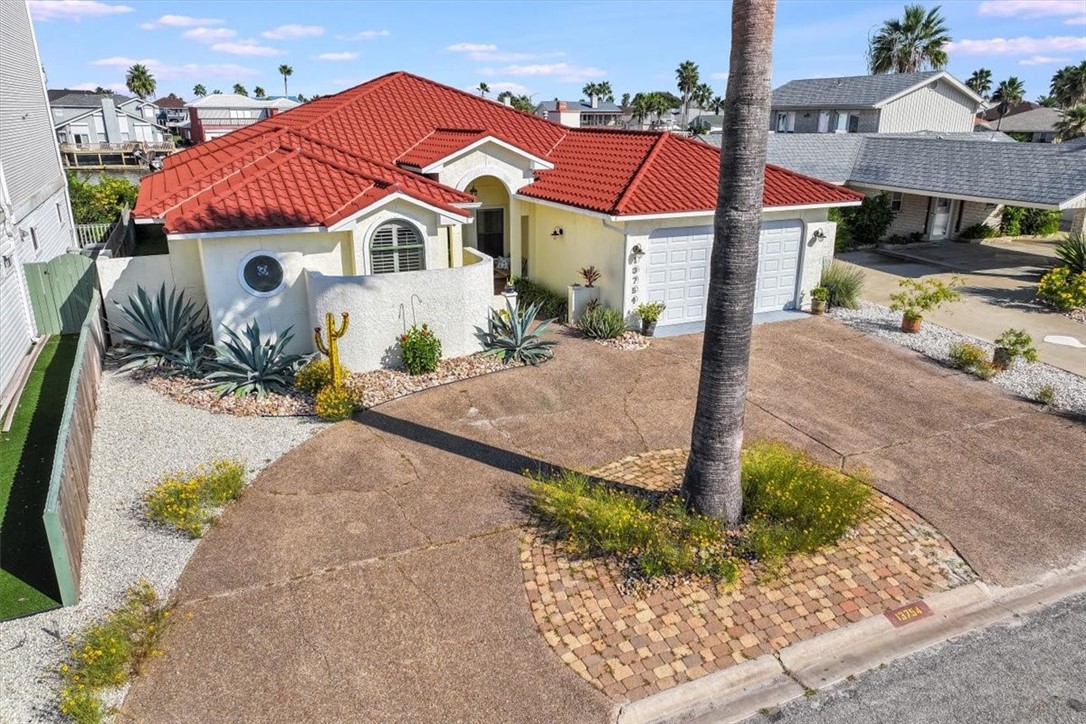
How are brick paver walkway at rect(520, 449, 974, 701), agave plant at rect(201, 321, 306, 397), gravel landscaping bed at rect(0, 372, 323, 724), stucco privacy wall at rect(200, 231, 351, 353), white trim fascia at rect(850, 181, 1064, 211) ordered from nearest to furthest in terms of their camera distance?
gravel landscaping bed at rect(0, 372, 323, 724) < brick paver walkway at rect(520, 449, 974, 701) < agave plant at rect(201, 321, 306, 397) < stucco privacy wall at rect(200, 231, 351, 353) < white trim fascia at rect(850, 181, 1064, 211)

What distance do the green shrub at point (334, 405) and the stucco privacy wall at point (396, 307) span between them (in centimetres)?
151

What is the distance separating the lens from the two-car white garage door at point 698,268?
670 inches

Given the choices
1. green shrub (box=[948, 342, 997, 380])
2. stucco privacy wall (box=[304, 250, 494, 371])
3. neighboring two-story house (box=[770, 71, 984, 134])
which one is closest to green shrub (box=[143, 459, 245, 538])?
stucco privacy wall (box=[304, 250, 494, 371])

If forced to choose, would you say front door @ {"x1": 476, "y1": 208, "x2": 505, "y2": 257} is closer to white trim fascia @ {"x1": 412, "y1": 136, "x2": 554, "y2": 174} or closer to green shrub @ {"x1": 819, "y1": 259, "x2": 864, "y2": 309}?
white trim fascia @ {"x1": 412, "y1": 136, "x2": 554, "y2": 174}

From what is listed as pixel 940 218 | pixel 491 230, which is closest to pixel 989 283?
pixel 940 218

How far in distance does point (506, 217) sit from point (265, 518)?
1285cm

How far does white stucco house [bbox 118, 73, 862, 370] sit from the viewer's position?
14023mm

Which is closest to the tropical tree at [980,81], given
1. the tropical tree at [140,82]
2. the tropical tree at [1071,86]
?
the tropical tree at [1071,86]

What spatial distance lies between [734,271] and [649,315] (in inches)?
334

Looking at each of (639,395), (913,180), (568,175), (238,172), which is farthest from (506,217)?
(913,180)

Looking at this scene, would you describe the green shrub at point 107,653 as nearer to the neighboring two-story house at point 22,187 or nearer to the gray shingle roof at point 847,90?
the neighboring two-story house at point 22,187

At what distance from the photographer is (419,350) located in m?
14.0

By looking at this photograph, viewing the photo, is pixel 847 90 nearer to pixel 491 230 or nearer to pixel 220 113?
pixel 491 230

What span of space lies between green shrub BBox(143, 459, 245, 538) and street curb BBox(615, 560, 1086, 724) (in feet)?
19.1
